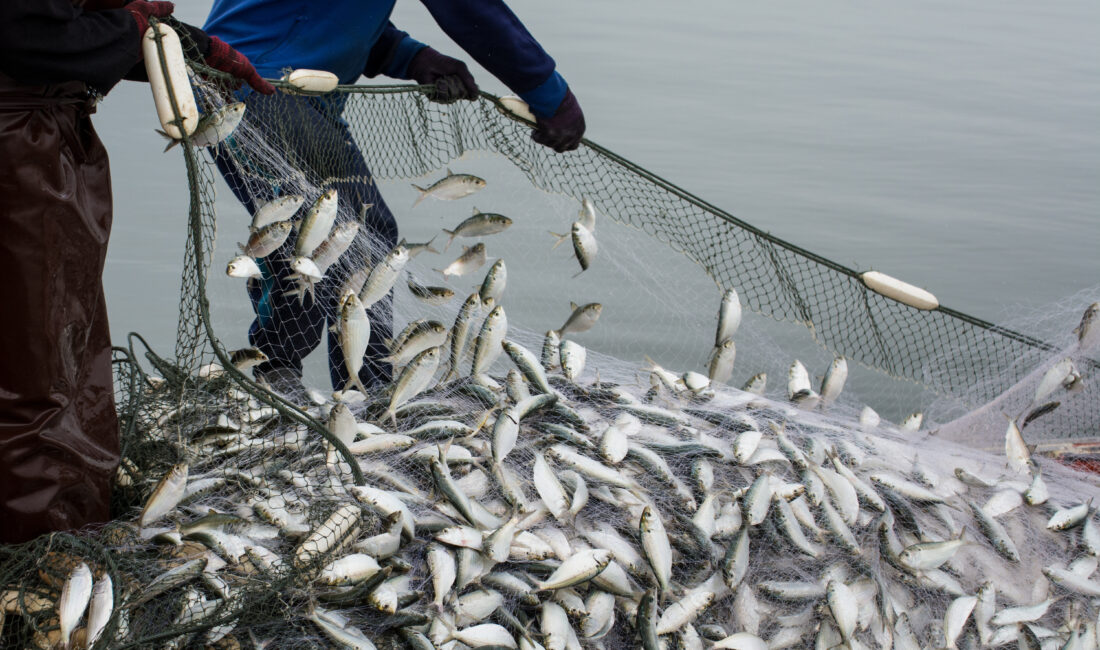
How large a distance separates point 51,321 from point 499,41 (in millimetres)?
1915

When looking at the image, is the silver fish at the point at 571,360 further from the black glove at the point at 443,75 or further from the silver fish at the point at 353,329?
the black glove at the point at 443,75

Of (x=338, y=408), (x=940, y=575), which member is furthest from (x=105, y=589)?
(x=940, y=575)

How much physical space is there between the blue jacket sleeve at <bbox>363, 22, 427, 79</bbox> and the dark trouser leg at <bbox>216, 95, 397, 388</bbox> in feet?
1.75

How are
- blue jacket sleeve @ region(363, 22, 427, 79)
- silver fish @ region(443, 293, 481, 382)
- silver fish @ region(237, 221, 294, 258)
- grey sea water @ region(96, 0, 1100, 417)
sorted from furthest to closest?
grey sea water @ region(96, 0, 1100, 417) → blue jacket sleeve @ region(363, 22, 427, 79) → silver fish @ region(443, 293, 481, 382) → silver fish @ region(237, 221, 294, 258)

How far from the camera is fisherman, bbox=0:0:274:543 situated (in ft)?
7.06

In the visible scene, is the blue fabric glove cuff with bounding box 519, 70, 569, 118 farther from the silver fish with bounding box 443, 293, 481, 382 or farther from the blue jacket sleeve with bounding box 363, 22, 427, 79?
the silver fish with bounding box 443, 293, 481, 382

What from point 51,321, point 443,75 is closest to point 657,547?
point 51,321

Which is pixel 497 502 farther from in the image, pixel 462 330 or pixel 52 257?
pixel 52 257

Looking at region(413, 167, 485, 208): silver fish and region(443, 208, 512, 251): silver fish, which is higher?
region(413, 167, 485, 208): silver fish

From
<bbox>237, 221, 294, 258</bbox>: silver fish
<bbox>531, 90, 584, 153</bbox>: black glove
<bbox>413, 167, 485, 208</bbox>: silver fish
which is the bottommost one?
<bbox>237, 221, 294, 258</bbox>: silver fish

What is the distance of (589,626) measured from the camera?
2535 millimetres

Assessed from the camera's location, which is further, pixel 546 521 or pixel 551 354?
pixel 551 354

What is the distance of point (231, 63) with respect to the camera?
282 centimetres

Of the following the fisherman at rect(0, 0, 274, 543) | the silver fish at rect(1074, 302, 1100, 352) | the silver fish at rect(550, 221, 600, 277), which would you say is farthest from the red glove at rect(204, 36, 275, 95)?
the silver fish at rect(1074, 302, 1100, 352)
